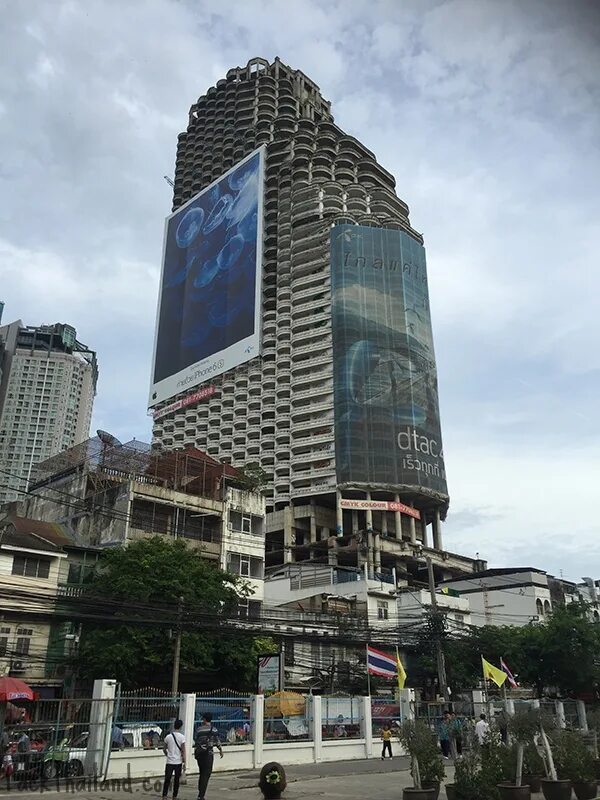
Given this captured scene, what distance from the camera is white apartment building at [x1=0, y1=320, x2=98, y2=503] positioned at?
14612cm

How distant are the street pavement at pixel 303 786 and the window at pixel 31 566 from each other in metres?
18.1

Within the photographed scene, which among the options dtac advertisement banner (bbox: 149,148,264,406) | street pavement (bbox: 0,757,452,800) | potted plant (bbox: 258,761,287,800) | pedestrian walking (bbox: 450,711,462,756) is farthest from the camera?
dtac advertisement banner (bbox: 149,148,264,406)

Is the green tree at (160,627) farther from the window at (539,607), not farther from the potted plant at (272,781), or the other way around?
the window at (539,607)

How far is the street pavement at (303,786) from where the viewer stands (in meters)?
16.3

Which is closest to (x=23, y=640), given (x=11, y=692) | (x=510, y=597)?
(x=11, y=692)

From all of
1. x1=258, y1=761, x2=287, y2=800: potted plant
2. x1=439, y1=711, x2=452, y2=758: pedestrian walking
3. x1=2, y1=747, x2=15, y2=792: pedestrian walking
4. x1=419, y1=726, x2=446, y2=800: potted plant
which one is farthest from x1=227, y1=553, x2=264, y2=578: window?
x1=419, y1=726, x2=446, y2=800: potted plant

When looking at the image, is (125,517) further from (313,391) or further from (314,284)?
(314,284)

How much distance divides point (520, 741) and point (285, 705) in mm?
12680

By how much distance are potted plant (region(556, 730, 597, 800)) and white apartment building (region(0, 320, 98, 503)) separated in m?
140

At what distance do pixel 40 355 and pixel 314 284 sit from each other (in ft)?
260

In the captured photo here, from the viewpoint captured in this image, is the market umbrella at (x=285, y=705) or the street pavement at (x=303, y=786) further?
the market umbrella at (x=285, y=705)

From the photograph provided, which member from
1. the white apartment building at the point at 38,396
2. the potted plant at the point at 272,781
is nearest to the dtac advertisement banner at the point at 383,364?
the potted plant at the point at 272,781

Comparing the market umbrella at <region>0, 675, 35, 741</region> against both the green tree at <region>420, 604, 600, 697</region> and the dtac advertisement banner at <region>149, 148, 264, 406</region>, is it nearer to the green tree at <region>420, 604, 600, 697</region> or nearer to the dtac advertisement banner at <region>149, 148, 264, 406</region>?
the green tree at <region>420, 604, 600, 697</region>

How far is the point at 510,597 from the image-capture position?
225ft
